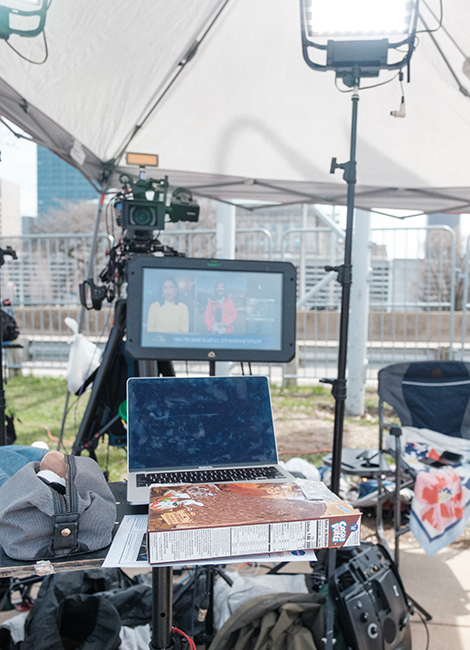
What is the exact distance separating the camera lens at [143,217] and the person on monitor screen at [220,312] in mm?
1160

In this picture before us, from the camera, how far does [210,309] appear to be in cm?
149

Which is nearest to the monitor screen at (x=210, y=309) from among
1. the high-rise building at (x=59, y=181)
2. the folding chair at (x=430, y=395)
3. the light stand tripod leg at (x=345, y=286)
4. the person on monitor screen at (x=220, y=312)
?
the person on monitor screen at (x=220, y=312)

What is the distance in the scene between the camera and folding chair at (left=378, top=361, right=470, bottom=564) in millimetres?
2990

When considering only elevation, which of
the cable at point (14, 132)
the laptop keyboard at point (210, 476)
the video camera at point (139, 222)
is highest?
the cable at point (14, 132)

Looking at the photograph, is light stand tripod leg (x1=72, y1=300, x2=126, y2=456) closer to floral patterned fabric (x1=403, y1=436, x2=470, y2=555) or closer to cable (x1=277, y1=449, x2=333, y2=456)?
floral patterned fabric (x1=403, y1=436, x2=470, y2=555)

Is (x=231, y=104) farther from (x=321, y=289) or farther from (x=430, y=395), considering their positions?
(x=321, y=289)

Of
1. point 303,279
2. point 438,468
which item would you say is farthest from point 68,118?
point 303,279

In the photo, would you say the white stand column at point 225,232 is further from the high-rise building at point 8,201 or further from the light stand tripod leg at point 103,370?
the high-rise building at point 8,201

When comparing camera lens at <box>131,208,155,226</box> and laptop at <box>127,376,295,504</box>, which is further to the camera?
camera lens at <box>131,208,155,226</box>

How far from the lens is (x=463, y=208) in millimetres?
3691

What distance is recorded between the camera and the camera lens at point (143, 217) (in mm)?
2498

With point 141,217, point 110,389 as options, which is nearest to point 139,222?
point 141,217

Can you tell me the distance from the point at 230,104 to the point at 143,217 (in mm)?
892

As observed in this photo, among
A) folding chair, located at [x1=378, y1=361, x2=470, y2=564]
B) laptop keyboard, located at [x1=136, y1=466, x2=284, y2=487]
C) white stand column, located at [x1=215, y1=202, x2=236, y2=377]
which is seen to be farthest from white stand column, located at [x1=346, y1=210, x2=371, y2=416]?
laptop keyboard, located at [x1=136, y1=466, x2=284, y2=487]
